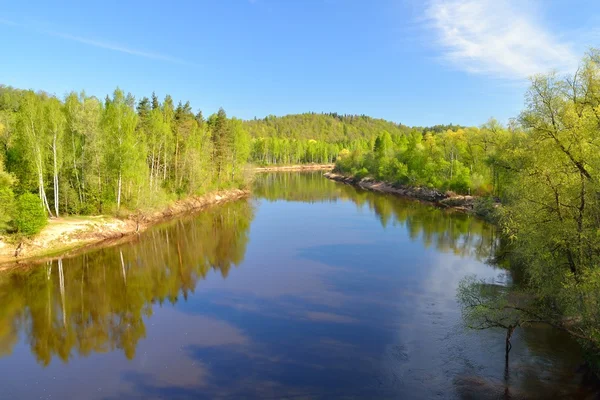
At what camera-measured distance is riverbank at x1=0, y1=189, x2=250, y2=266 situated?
95.9 ft

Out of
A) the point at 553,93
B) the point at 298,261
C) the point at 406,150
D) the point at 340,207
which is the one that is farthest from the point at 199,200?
the point at 553,93

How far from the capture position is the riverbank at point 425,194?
186 feet

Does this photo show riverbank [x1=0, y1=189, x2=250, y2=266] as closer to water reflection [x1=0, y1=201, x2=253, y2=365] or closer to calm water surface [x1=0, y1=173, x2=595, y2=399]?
water reflection [x1=0, y1=201, x2=253, y2=365]

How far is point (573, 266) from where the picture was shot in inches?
545

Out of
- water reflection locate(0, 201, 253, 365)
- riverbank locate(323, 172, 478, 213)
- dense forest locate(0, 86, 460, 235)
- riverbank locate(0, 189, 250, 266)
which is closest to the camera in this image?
water reflection locate(0, 201, 253, 365)

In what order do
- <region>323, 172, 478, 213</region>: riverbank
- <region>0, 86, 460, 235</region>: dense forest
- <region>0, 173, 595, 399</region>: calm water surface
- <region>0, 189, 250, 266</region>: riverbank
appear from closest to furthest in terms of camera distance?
<region>0, 173, 595, 399</region>: calm water surface
<region>0, 189, 250, 266</region>: riverbank
<region>0, 86, 460, 235</region>: dense forest
<region>323, 172, 478, 213</region>: riverbank

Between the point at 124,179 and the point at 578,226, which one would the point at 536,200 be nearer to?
the point at 578,226

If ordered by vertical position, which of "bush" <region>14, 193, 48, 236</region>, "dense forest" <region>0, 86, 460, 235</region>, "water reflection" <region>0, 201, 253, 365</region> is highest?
"dense forest" <region>0, 86, 460, 235</region>

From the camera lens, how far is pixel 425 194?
226ft

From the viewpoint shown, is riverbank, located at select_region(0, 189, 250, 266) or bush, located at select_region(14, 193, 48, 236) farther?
riverbank, located at select_region(0, 189, 250, 266)

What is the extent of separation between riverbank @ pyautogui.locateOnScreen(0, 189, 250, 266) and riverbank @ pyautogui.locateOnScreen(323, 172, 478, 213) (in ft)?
138

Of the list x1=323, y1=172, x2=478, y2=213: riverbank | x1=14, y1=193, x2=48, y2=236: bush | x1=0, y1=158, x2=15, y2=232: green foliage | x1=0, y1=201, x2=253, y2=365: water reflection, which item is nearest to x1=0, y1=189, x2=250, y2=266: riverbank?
x1=14, y1=193, x2=48, y2=236: bush

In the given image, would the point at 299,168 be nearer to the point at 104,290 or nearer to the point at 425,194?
the point at 425,194

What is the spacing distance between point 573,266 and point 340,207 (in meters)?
46.6
